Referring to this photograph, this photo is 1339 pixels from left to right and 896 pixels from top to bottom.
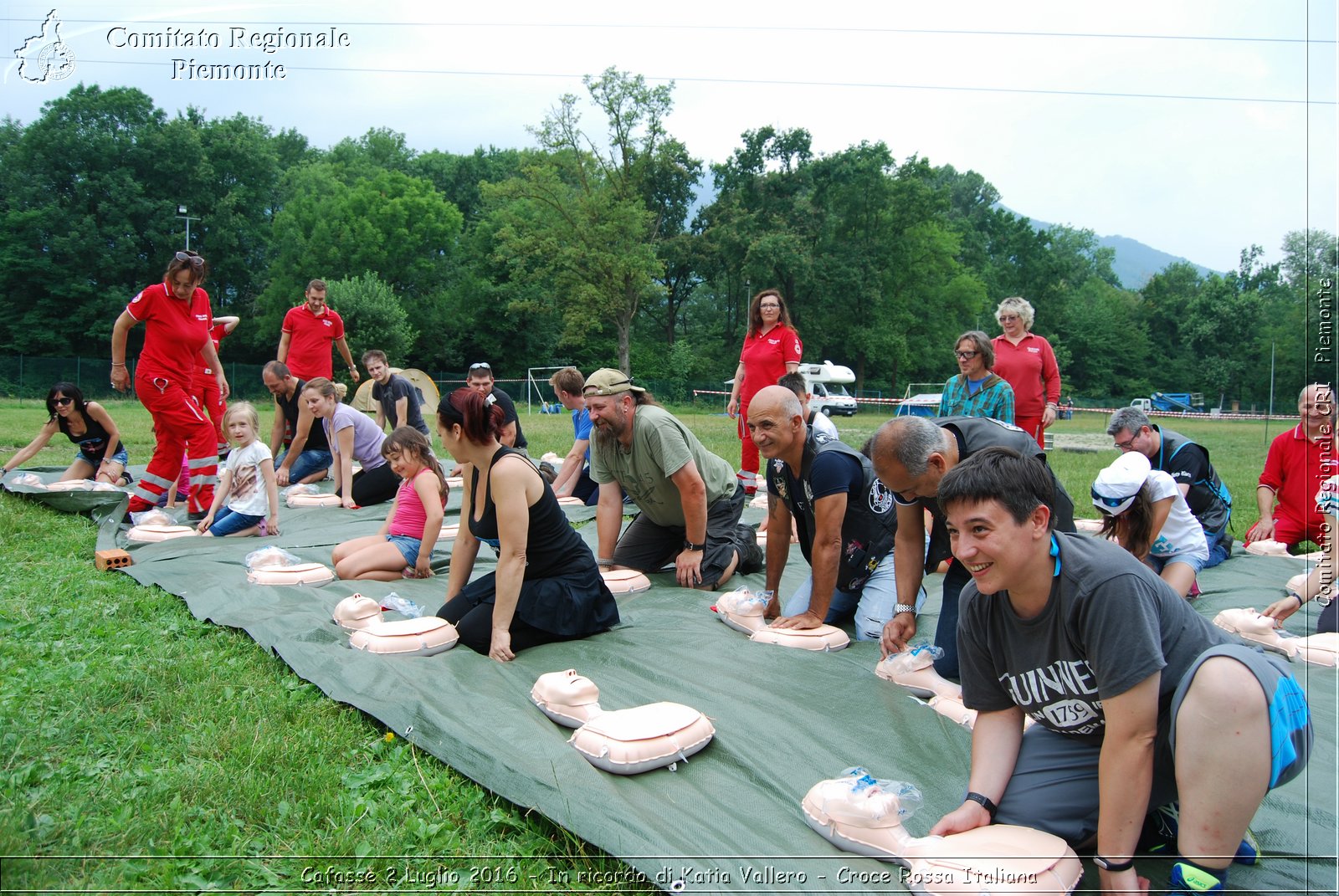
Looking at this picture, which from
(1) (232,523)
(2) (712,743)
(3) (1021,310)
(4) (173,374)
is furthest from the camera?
(3) (1021,310)

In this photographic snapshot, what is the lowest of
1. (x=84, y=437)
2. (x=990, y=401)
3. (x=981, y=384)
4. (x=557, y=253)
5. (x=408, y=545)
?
(x=408, y=545)

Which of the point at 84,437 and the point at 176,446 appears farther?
the point at 84,437

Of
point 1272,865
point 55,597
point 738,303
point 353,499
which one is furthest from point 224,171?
point 1272,865

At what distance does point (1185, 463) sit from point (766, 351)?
3.51 meters

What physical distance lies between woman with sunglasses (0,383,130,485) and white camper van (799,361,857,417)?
24.0 meters

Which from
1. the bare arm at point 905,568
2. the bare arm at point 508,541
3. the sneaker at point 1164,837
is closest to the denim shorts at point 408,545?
the bare arm at point 508,541

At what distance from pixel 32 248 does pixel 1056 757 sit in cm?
3691

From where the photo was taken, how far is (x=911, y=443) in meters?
3.34

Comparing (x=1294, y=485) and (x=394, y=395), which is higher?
(x=394, y=395)

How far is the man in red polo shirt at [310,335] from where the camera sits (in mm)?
10445

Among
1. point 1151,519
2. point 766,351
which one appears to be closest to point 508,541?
point 1151,519

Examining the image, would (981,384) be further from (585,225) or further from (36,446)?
(585,225)

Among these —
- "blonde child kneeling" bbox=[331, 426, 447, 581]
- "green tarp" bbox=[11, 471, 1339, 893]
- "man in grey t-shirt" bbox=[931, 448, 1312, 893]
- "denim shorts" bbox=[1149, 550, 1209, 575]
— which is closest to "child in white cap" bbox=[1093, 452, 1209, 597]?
"denim shorts" bbox=[1149, 550, 1209, 575]

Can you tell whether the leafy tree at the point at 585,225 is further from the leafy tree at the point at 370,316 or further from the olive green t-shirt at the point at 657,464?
the olive green t-shirt at the point at 657,464
